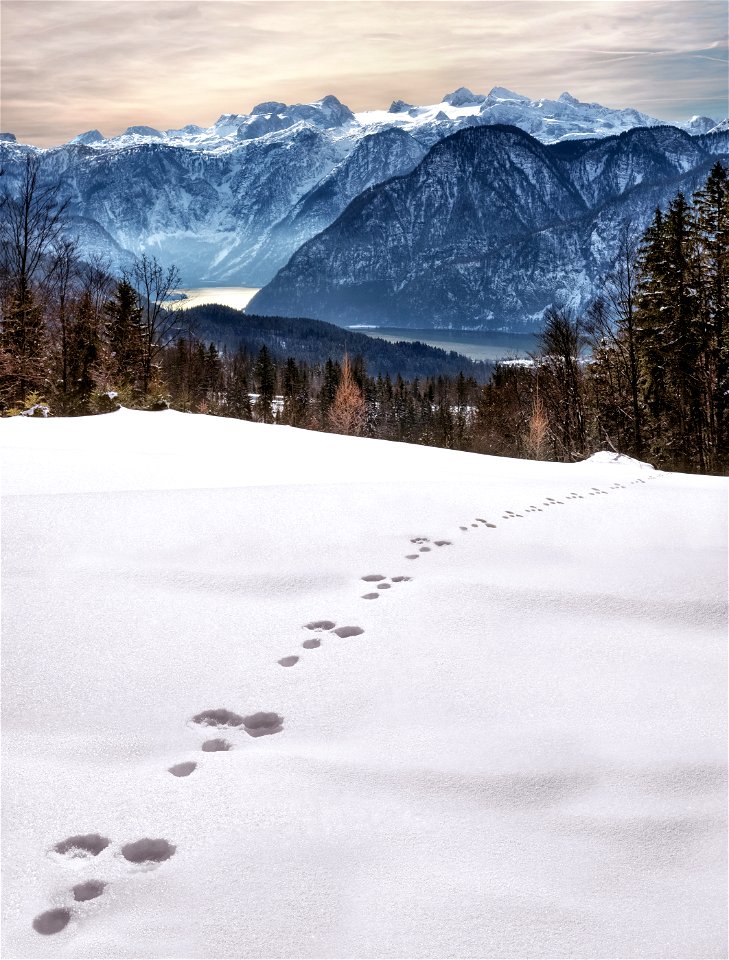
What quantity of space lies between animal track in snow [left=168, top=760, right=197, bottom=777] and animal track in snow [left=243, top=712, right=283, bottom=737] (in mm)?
282

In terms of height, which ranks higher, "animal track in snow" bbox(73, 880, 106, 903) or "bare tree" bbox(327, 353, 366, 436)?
"animal track in snow" bbox(73, 880, 106, 903)

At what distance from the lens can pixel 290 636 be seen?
3.74 metres

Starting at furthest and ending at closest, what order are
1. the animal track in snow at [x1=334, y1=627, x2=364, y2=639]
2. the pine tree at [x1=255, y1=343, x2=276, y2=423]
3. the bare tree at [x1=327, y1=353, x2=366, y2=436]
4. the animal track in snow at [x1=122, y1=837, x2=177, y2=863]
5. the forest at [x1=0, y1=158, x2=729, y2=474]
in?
the pine tree at [x1=255, y1=343, x2=276, y2=423] < the bare tree at [x1=327, y1=353, x2=366, y2=436] < the forest at [x1=0, y1=158, x2=729, y2=474] < the animal track in snow at [x1=334, y1=627, x2=364, y2=639] < the animal track in snow at [x1=122, y1=837, x2=177, y2=863]

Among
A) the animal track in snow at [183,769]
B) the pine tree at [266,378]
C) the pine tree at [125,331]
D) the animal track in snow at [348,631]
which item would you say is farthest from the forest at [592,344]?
the pine tree at [266,378]

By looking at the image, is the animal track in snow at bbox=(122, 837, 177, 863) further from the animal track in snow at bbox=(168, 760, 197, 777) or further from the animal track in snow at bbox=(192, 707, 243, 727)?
the animal track in snow at bbox=(192, 707, 243, 727)

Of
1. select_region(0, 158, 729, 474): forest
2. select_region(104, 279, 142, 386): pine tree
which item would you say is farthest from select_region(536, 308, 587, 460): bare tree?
select_region(104, 279, 142, 386): pine tree

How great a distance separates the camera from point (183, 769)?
260cm

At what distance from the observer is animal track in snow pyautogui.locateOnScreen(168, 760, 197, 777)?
2.57m

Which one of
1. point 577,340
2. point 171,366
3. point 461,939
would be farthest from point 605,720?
point 171,366

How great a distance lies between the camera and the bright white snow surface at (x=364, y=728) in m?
1.96

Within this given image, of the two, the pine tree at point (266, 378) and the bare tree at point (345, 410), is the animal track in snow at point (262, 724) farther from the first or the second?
the pine tree at point (266, 378)

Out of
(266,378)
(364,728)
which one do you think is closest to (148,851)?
(364,728)

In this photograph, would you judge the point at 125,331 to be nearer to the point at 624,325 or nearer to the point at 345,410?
the point at 624,325

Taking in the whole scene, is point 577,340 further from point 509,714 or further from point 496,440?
point 509,714
